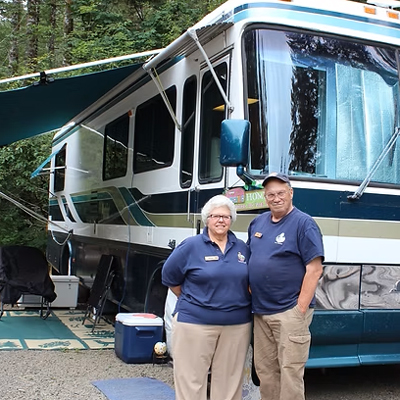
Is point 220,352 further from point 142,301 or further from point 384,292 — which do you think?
point 142,301

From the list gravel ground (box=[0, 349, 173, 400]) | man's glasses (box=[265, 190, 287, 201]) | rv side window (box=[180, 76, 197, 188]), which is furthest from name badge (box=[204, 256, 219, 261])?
gravel ground (box=[0, 349, 173, 400])

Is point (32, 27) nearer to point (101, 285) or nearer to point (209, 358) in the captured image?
point (101, 285)

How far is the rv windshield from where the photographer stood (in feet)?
14.1

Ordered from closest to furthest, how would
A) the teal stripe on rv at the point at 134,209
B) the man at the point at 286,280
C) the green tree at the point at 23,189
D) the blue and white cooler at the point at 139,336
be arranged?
1. the man at the point at 286,280
2. the blue and white cooler at the point at 139,336
3. the teal stripe on rv at the point at 134,209
4. the green tree at the point at 23,189

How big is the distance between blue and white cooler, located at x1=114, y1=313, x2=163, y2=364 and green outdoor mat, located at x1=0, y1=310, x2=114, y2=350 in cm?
83

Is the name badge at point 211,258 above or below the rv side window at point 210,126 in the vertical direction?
below

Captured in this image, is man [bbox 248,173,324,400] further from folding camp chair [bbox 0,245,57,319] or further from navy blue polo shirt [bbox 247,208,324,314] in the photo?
folding camp chair [bbox 0,245,57,319]

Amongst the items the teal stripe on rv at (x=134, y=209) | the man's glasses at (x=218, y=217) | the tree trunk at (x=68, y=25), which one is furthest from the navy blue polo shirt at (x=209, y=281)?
the tree trunk at (x=68, y=25)

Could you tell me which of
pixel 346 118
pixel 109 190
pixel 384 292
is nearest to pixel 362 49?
pixel 346 118

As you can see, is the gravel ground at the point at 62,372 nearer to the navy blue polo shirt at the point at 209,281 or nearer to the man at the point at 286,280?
the navy blue polo shirt at the point at 209,281

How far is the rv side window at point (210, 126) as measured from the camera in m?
4.73

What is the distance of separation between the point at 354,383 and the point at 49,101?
14.5 ft

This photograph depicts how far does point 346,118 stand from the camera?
14.6ft

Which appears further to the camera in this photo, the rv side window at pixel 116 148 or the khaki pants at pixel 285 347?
the rv side window at pixel 116 148
